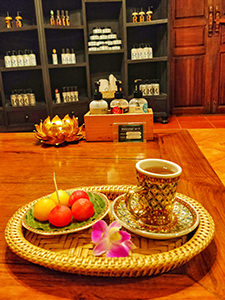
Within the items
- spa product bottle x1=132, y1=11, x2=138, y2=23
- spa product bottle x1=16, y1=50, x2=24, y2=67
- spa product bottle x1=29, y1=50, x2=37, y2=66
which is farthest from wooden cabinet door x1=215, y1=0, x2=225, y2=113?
spa product bottle x1=16, y1=50, x2=24, y2=67

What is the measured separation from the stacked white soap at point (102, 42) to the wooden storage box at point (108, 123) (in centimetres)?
229

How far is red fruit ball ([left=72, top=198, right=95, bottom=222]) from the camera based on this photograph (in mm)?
538

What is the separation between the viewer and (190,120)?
3.71m

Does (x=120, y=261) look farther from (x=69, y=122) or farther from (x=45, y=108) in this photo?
(x=45, y=108)

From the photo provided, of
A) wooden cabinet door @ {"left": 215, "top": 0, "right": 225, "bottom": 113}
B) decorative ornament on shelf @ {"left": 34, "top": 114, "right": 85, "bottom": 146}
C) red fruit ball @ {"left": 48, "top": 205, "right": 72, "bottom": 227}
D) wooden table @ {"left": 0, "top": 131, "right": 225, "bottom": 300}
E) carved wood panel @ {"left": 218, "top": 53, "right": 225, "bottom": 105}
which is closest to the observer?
wooden table @ {"left": 0, "top": 131, "right": 225, "bottom": 300}

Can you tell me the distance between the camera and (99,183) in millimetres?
804

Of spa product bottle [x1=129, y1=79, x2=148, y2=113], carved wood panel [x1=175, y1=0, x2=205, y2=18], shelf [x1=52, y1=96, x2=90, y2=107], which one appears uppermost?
carved wood panel [x1=175, y1=0, x2=205, y2=18]

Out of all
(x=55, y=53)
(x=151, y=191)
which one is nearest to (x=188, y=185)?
(x=151, y=191)

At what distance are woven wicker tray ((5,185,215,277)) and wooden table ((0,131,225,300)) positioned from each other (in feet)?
0.07

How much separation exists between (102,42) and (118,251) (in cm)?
319

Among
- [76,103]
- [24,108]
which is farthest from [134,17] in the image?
[24,108]

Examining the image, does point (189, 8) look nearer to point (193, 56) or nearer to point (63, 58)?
point (193, 56)

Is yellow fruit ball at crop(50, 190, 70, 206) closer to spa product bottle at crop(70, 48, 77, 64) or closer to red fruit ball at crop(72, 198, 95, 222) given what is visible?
red fruit ball at crop(72, 198, 95, 222)

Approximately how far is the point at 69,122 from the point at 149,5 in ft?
9.36
